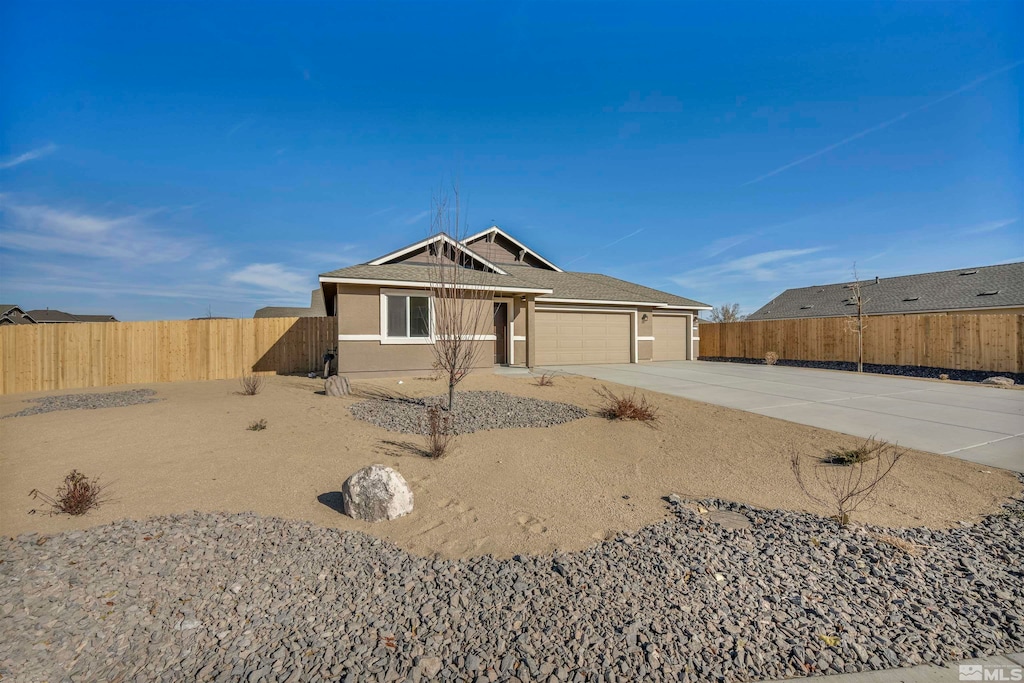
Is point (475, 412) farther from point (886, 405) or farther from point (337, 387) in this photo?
point (886, 405)

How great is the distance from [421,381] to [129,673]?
8769mm

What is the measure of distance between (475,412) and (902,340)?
17.3m

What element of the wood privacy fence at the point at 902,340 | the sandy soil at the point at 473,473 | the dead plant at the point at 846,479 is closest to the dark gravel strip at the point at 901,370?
the wood privacy fence at the point at 902,340

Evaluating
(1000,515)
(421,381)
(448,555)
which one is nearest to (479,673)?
(448,555)

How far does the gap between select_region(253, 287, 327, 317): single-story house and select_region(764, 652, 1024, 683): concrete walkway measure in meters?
37.4

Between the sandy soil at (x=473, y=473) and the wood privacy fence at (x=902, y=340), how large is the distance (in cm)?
1283

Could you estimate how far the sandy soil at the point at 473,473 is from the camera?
141 inches

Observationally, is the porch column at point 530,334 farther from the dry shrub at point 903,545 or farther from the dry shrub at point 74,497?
the dry shrub at point 74,497

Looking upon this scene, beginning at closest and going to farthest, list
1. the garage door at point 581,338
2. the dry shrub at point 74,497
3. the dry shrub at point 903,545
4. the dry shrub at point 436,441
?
1. the dry shrub at point 903,545
2. the dry shrub at point 74,497
3. the dry shrub at point 436,441
4. the garage door at point 581,338

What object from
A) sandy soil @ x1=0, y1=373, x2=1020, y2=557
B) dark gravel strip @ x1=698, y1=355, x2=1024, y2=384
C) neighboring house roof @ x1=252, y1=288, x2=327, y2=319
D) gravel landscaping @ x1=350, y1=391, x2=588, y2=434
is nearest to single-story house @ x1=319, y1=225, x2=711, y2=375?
gravel landscaping @ x1=350, y1=391, x2=588, y2=434

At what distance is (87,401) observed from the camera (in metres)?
9.50

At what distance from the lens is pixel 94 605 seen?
8.25 ft

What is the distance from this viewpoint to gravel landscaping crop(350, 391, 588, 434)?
22.0 feet

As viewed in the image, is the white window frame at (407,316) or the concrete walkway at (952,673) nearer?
the concrete walkway at (952,673)
